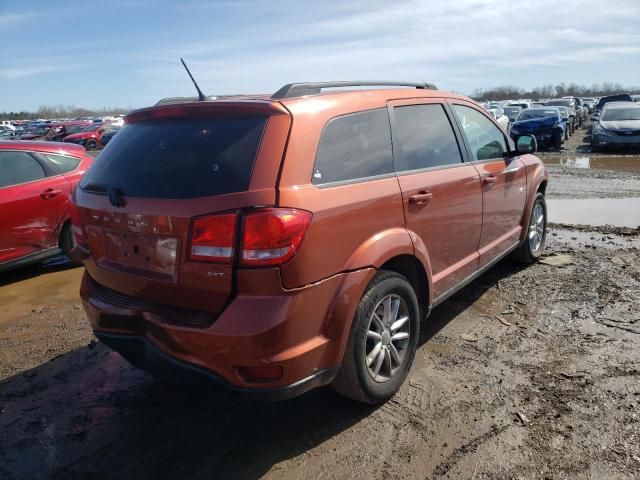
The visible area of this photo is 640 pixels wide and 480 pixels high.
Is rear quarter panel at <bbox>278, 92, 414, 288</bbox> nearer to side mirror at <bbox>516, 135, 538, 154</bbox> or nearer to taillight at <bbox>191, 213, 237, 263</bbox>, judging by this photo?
taillight at <bbox>191, 213, 237, 263</bbox>

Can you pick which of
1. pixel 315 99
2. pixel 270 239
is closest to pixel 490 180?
pixel 315 99

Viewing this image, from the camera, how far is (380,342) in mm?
3025

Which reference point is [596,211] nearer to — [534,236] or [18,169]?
[534,236]

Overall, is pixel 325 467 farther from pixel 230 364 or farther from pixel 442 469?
pixel 230 364

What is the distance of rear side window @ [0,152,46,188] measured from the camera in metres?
5.73

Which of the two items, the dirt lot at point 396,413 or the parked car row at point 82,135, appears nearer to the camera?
the dirt lot at point 396,413

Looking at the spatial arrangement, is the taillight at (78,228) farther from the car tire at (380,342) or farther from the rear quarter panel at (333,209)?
the car tire at (380,342)

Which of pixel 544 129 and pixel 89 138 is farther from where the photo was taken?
pixel 89 138

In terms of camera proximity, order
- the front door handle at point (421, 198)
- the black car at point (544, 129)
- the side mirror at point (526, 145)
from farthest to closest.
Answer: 1. the black car at point (544, 129)
2. the side mirror at point (526, 145)
3. the front door handle at point (421, 198)

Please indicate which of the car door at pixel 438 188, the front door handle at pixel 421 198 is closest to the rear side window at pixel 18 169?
the car door at pixel 438 188

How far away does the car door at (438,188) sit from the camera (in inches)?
129

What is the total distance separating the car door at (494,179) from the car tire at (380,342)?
131 centimetres

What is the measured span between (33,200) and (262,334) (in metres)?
4.57

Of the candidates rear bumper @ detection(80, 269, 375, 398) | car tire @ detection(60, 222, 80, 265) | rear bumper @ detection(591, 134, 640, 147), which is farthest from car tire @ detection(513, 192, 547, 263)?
rear bumper @ detection(591, 134, 640, 147)
